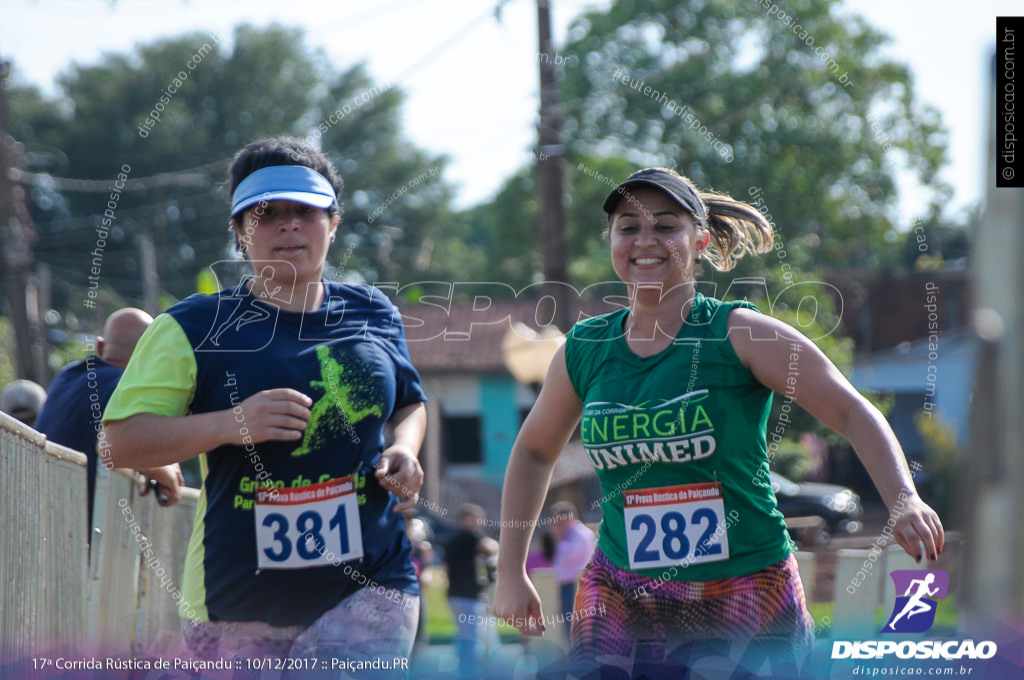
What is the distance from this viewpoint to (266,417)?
2736mm

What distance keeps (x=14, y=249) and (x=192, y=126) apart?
57.3 ft

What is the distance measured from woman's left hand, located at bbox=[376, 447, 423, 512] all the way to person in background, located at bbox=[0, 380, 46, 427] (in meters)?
3.66

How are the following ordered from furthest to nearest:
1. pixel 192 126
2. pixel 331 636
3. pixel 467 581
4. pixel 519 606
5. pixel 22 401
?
pixel 192 126 < pixel 467 581 < pixel 22 401 < pixel 519 606 < pixel 331 636

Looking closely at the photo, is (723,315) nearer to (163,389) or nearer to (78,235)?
(163,389)

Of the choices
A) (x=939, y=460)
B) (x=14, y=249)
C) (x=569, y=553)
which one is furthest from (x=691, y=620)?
(x=14, y=249)

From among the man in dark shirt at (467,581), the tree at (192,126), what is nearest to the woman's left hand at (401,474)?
the man in dark shirt at (467,581)

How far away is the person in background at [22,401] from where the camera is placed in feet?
19.5

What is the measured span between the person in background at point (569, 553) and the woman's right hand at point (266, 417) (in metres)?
7.86

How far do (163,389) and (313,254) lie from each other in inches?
20.9

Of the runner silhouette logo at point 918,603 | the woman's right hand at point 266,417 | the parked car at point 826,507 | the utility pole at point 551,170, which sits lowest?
the parked car at point 826,507

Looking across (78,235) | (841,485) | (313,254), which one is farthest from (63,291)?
(313,254)

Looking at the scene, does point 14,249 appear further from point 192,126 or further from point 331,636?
point 192,126

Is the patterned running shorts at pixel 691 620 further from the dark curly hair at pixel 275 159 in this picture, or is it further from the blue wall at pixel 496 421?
the blue wall at pixel 496 421

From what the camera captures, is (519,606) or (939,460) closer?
(519,606)
